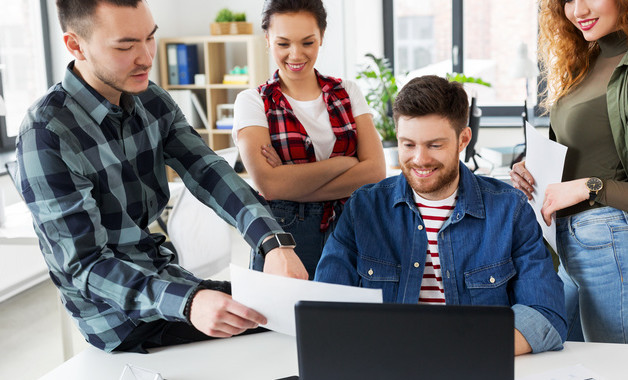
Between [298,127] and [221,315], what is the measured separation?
878 millimetres

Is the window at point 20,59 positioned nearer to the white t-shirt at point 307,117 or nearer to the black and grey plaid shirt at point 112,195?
the white t-shirt at point 307,117

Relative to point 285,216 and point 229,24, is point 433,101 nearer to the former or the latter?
point 285,216

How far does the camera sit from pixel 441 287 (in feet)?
5.52

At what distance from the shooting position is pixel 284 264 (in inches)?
58.7

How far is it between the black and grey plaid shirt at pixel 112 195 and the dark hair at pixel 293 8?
44cm

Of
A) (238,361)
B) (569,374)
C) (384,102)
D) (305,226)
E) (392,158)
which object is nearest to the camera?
(569,374)

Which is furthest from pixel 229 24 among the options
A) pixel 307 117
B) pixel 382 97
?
pixel 307 117

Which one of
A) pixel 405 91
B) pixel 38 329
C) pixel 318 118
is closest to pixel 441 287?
pixel 405 91

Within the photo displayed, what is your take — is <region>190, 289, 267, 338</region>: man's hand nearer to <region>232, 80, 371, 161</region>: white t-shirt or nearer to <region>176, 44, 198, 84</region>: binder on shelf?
<region>232, 80, 371, 161</region>: white t-shirt

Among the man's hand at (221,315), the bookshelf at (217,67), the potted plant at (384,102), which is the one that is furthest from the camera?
→ the bookshelf at (217,67)

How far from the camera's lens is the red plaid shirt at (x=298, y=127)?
204 centimetres

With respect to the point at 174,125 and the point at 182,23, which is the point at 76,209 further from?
the point at 182,23

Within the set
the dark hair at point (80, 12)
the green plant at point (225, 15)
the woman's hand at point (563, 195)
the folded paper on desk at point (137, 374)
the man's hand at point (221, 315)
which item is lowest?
the folded paper on desk at point (137, 374)

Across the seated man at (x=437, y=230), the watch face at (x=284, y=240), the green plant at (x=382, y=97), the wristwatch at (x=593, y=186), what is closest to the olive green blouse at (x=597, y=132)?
the wristwatch at (x=593, y=186)
